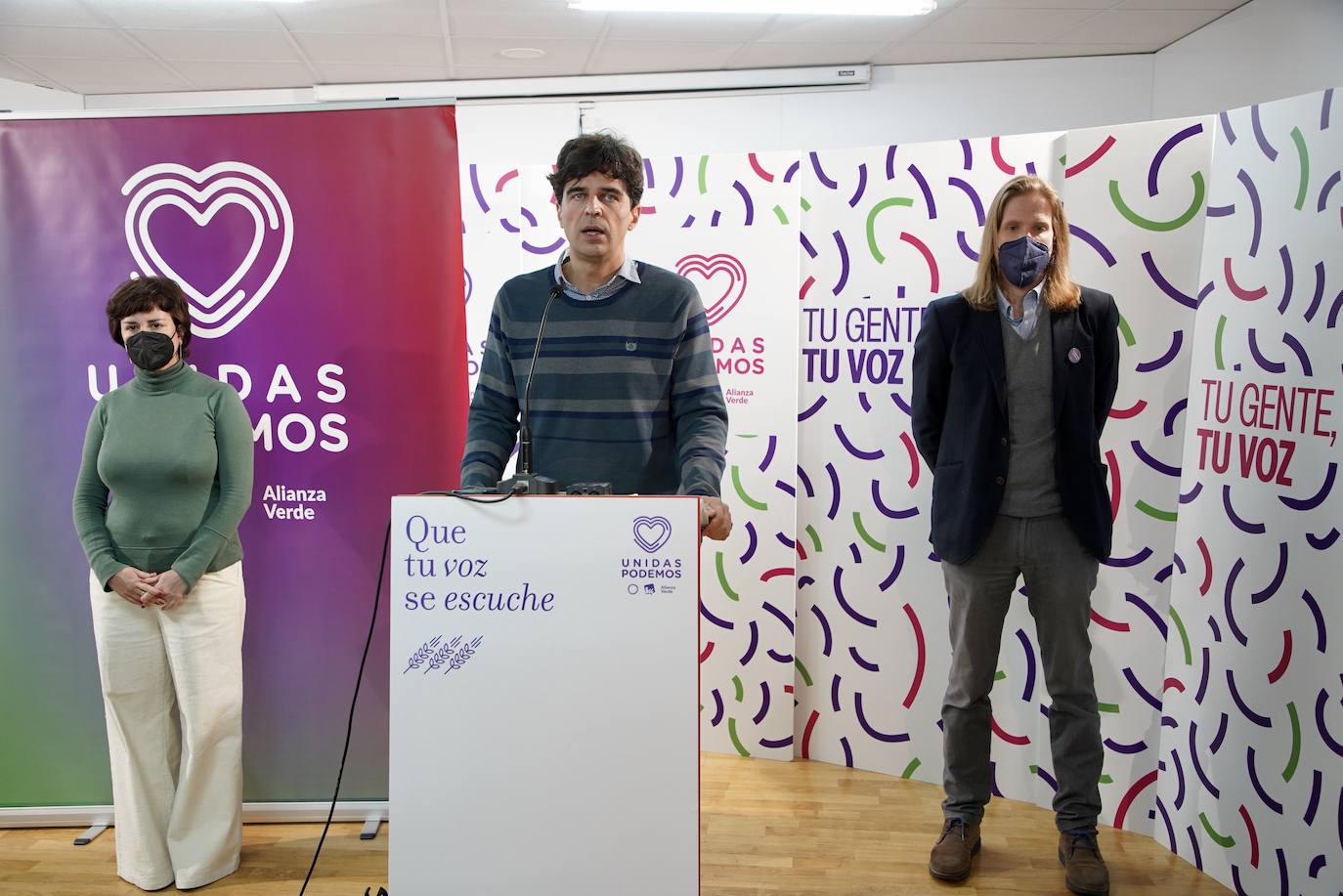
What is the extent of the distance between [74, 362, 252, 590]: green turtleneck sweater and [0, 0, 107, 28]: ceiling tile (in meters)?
3.36

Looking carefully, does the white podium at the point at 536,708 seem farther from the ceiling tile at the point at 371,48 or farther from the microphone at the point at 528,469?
the ceiling tile at the point at 371,48

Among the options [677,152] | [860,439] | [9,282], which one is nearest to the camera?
[9,282]

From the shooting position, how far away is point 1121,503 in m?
2.99

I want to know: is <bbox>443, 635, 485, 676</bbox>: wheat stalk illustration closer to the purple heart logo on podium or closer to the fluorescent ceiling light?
the purple heart logo on podium

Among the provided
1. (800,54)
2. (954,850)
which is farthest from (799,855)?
(800,54)

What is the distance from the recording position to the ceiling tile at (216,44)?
18.1ft

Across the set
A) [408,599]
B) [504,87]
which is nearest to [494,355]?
[408,599]

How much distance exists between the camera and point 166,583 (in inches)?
104

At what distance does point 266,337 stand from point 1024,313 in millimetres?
2198

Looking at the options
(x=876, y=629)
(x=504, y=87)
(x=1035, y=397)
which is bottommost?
(x=876, y=629)

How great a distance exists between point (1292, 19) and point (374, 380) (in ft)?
15.0

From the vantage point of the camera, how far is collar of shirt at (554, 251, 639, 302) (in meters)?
2.23

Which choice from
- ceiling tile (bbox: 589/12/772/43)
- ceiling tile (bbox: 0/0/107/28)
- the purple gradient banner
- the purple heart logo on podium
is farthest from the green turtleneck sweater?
ceiling tile (bbox: 589/12/772/43)

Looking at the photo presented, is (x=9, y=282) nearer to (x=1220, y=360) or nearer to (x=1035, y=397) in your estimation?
(x=1035, y=397)
